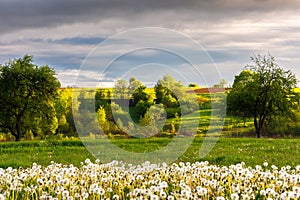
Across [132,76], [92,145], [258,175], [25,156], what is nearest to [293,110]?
[92,145]

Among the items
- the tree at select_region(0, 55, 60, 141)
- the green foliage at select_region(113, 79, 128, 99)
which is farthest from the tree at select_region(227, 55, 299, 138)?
the green foliage at select_region(113, 79, 128, 99)

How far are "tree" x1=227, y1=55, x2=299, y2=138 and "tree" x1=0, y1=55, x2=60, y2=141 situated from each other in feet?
61.4

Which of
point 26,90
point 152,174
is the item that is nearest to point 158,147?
point 152,174

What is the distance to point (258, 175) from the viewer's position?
7203 millimetres

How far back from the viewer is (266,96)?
147 ft

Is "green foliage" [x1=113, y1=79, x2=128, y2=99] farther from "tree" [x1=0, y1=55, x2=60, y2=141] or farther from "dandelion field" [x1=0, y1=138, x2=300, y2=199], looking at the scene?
"tree" [x1=0, y1=55, x2=60, y2=141]

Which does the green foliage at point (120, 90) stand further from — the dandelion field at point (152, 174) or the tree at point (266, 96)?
the tree at point (266, 96)

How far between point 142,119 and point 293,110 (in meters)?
37.3

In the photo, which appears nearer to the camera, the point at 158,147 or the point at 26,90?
the point at 158,147

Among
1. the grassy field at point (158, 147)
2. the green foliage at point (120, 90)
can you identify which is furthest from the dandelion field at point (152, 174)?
the green foliage at point (120, 90)

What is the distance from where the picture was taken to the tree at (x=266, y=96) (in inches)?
1766

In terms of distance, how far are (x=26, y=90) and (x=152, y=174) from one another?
35780mm

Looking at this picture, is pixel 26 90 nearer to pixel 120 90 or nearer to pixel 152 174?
pixel 120 90

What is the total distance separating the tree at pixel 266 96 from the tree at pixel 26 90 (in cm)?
1871
